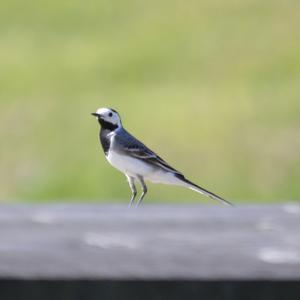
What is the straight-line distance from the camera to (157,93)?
31.9 ft

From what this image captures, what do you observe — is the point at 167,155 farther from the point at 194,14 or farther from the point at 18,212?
the point at 194,14

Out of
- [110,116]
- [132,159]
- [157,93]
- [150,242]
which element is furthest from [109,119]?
[157,93]

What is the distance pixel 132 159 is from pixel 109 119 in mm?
127

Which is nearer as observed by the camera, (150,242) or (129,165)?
(150,242)

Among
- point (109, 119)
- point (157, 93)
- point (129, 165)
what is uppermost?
point (157, 93)

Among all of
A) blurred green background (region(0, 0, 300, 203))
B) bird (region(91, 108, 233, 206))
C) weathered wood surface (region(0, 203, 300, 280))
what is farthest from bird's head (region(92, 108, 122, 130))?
blurred green background (region(0, 0, 300, 203))

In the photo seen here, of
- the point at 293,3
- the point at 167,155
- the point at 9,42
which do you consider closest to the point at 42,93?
the point at 9,42

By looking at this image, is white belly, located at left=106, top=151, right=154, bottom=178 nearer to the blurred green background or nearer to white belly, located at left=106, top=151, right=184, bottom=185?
white belly, located at left=106, top=151, right=184, bottom=185

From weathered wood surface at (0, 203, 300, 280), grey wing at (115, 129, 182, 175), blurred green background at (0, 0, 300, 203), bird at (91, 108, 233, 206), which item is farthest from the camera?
blurred green background at (0, 0, 300, 203)

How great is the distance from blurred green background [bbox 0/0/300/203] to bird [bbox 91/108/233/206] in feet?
11.6

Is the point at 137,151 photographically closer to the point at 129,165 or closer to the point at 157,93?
the point at 129,165

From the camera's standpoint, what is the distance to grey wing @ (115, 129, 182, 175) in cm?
261

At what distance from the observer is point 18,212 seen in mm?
3150

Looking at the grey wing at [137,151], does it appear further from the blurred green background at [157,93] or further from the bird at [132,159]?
the blurred green background at [157,93]
